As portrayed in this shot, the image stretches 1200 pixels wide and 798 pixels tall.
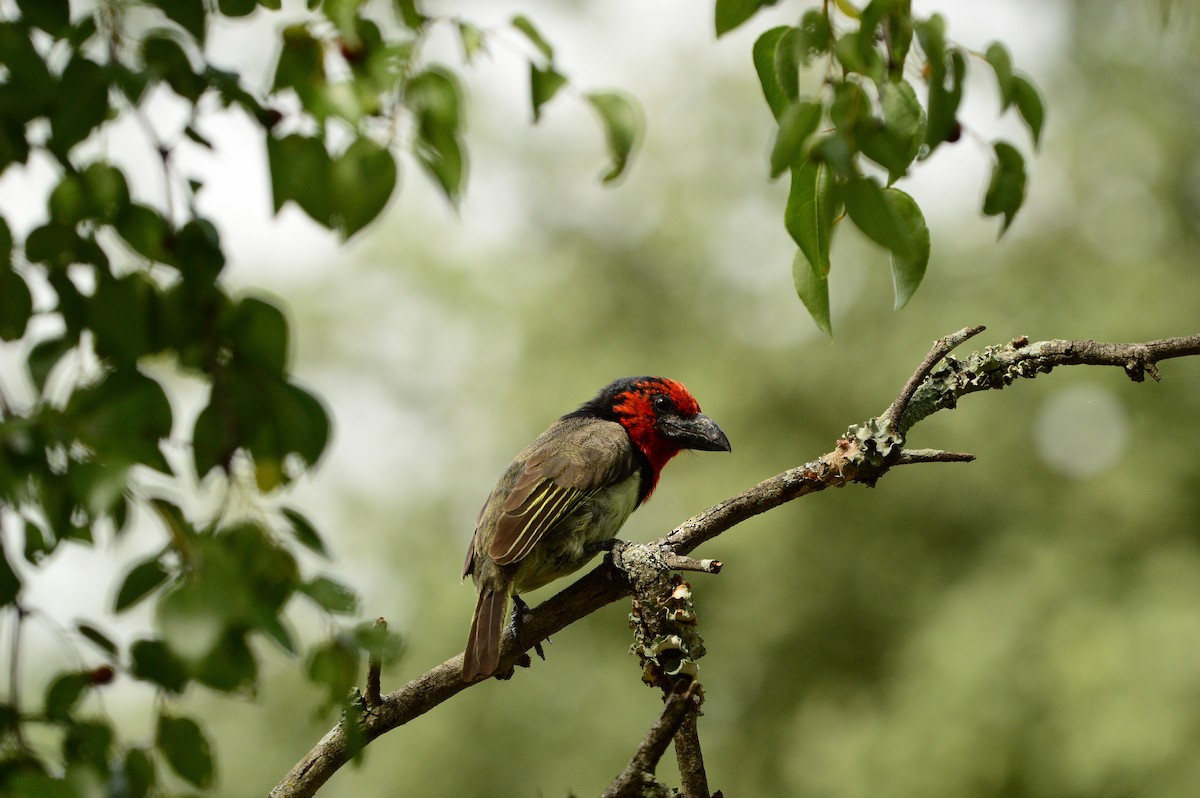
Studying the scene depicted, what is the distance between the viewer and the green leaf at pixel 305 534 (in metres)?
1.13

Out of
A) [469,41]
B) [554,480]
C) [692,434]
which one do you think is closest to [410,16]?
[469,41]

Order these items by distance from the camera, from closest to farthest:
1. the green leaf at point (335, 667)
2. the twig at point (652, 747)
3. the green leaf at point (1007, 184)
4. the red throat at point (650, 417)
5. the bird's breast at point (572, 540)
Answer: the green leaf at point (335, 667)
the green leaf at point (1007, 184)
the twig at point (652, 747)
the bird's breast at point (572, 540)
the red throat at point (650, 417)

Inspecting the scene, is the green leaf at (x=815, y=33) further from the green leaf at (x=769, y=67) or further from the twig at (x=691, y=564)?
the twig at (x=691, y=564)

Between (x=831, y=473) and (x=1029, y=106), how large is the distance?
1206 millimetres

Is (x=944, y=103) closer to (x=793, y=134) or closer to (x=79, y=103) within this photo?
(x=793, y=134)

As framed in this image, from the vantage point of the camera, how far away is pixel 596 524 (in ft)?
12.6

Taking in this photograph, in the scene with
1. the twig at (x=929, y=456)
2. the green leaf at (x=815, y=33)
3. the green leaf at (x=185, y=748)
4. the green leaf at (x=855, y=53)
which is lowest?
the green leaf at (x=185, y=748)

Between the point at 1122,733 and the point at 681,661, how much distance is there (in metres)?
5.88

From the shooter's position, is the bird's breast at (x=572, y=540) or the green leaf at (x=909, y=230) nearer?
the green leaf at (x=909, y=230)

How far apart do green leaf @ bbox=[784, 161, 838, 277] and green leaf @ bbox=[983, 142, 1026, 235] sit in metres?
0.25

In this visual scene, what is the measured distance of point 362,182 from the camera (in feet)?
3.91

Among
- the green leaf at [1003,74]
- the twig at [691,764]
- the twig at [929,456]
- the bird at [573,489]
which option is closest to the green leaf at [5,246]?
the green leaf at [1003,74]

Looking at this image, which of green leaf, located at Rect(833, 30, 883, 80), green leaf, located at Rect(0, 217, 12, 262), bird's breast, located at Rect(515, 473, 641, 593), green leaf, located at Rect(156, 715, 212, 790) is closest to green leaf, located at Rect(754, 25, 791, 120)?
green leaf, located at Rect(833, 30, 883, 80)

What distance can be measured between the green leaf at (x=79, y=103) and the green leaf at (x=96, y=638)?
19.5 inches
